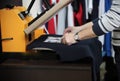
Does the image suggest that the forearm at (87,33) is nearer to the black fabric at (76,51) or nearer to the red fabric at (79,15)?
the black fabric at (76,51)

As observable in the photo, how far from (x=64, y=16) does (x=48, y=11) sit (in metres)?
0.89

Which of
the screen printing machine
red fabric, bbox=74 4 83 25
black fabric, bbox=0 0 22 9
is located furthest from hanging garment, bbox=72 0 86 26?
the screen printing machine

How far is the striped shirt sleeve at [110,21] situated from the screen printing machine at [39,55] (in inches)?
3.7

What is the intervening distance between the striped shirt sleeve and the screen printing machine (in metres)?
0.09

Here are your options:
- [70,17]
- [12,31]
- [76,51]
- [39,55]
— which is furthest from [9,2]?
[70,17]

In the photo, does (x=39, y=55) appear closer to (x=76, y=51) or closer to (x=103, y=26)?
(x=76, y=51)

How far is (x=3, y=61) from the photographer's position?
1268 mm

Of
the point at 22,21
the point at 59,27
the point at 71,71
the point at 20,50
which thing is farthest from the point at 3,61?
the point at 59,27

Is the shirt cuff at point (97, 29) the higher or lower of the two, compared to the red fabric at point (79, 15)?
lower

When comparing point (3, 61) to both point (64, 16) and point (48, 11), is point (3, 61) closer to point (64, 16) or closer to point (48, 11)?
point (48, 11)

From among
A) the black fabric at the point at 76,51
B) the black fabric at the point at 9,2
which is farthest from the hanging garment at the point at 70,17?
the black fabric at the point at 76,51

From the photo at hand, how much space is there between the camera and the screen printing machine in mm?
1180

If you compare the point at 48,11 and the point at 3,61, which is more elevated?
the point at 48,11

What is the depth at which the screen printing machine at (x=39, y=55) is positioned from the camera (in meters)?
1.18
